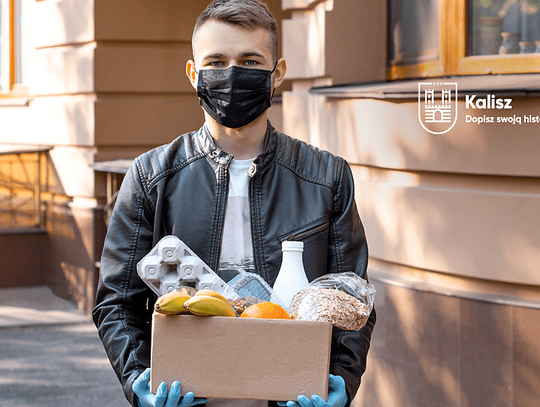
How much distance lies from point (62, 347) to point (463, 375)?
3880 millimetres

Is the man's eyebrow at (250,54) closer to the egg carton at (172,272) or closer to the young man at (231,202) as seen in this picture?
the young man at (231,202)

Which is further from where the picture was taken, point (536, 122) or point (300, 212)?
point (536, 122)

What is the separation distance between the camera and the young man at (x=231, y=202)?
2154mm

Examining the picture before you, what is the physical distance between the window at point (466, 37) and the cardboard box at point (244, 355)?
124 inches

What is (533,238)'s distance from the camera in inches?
160

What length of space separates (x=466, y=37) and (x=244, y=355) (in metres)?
3.42

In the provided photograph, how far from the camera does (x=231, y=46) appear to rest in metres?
2.15

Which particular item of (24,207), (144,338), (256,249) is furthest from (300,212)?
(24,207)

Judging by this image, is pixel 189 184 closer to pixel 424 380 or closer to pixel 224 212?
pixel 224 212

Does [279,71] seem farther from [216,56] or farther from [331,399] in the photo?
[331,399]

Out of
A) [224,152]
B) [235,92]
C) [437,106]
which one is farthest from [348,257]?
[437,106]

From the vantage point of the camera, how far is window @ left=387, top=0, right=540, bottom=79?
14.5ft

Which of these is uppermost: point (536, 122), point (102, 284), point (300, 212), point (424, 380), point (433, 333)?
point (536, 122)

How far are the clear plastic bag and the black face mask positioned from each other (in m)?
0.57
